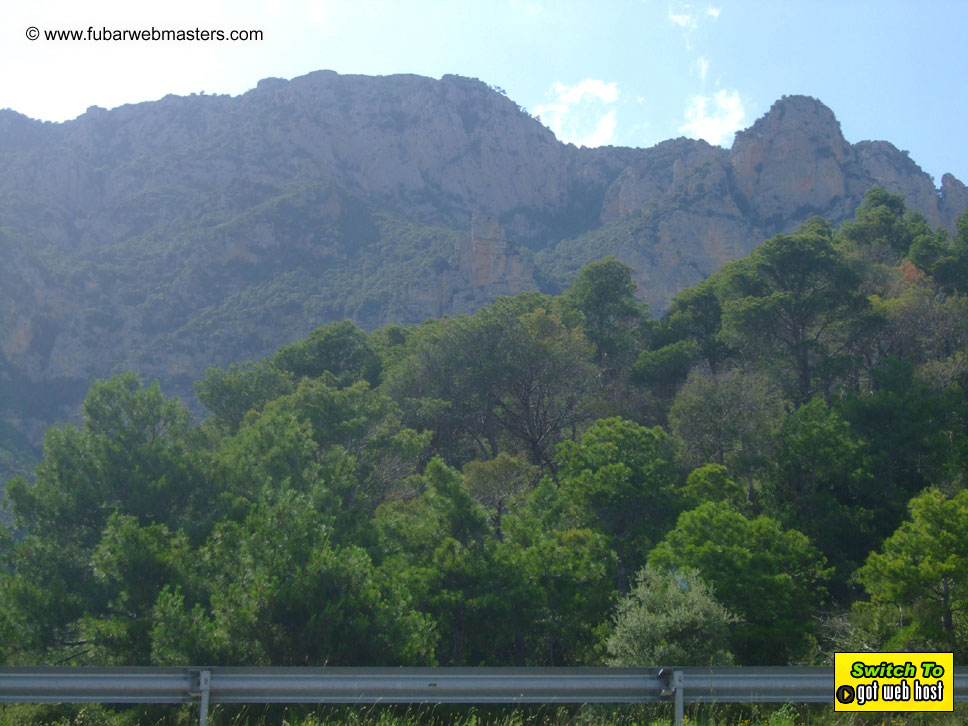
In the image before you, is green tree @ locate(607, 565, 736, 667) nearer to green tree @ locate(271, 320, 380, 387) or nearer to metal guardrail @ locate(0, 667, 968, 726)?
metal guardrail @ locate(0, 667, 968, 726)

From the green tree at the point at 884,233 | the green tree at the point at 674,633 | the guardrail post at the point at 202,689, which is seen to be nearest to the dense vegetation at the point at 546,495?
the green tree at the point at 674,633

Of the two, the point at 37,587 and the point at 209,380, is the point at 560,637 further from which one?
the point at 209,380

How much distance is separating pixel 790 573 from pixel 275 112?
9780 centimetres

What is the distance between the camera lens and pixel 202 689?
5492mm

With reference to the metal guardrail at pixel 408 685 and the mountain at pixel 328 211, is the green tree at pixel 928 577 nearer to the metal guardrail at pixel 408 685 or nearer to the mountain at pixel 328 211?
the metal guardrail at pixel 408 685

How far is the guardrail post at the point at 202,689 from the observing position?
5.41 m

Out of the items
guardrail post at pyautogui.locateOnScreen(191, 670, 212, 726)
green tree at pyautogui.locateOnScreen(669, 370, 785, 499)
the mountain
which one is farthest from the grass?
the mountain

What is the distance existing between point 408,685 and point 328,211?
276 ft

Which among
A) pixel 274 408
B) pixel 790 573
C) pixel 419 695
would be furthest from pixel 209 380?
pixel 419 695

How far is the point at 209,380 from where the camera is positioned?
107 ft

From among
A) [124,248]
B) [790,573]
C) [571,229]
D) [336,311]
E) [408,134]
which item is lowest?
[790,573]

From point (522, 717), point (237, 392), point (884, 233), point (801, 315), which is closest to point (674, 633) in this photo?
point (522, 717)

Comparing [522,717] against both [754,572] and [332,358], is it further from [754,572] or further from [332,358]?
[332,358]

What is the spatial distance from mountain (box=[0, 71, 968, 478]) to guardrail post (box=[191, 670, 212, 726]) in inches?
2190
